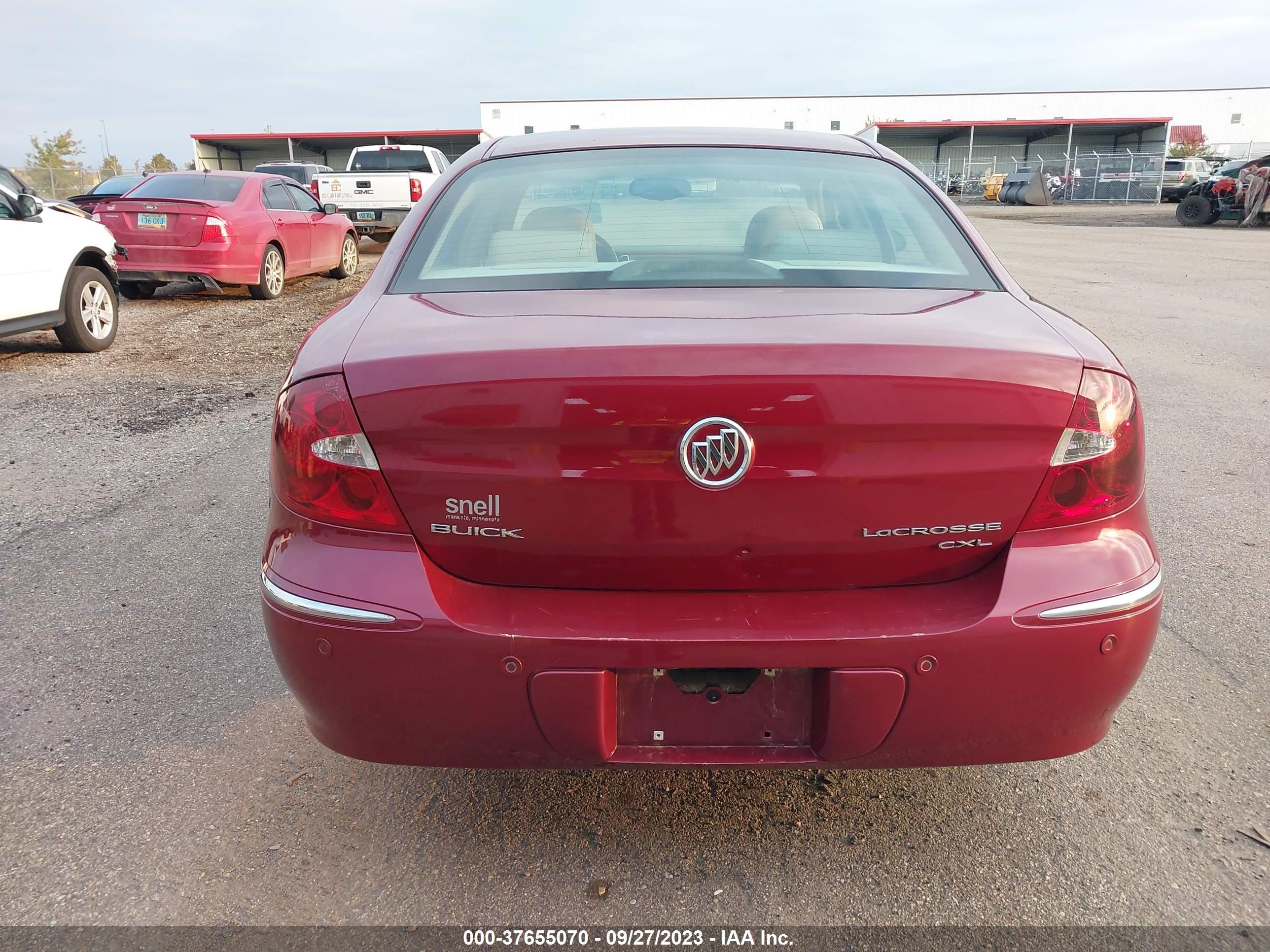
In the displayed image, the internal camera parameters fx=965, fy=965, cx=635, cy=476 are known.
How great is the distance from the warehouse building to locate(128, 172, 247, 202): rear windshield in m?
51.1

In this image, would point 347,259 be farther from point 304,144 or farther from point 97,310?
point 304,144

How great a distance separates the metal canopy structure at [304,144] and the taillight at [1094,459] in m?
51.2

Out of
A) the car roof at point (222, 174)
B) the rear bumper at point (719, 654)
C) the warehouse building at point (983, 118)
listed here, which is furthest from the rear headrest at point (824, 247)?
the warehouse building at point (983, 118)

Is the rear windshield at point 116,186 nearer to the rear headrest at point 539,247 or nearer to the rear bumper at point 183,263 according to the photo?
the rear bumper at point 183,263

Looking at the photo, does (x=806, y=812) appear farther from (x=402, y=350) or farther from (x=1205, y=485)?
(x=1205, y=485)

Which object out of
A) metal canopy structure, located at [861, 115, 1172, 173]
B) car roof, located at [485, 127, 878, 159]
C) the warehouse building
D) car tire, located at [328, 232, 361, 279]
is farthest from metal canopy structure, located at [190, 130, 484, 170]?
car roof, located at [485, 127, 878, 159]

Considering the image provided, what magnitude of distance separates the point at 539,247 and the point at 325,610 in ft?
3.88

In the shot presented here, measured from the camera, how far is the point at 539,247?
2.62m

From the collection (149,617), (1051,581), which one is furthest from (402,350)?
(149,617)

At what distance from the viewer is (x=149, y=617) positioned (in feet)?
11.5

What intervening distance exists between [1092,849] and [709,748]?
1.02 m

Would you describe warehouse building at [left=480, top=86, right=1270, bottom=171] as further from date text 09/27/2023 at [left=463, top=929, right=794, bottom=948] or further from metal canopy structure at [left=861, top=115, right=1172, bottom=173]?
date text 09/27/2023 at [left=463, top=929, right=794, bottom=948]

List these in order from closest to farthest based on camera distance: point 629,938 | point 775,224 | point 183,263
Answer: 1. point 629,938
2. point 775,224
3. point 183,263

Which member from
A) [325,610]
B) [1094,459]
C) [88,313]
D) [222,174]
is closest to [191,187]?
[222,174]
